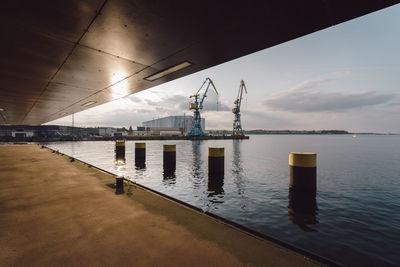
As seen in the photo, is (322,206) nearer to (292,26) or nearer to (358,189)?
(358,189)

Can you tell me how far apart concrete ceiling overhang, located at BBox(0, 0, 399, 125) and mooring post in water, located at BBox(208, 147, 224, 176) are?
8.48 metres

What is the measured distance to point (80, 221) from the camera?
14.4 feet

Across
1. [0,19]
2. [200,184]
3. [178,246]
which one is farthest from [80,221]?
[200,184]

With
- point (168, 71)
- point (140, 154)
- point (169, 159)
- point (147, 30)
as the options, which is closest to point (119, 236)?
point (147, 30)

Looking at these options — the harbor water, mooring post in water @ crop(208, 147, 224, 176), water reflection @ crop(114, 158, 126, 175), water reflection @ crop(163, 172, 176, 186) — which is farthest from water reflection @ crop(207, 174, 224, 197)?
water reflection @ crop(114, 158, 126, 175)

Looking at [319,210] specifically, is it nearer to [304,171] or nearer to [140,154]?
[304,171]

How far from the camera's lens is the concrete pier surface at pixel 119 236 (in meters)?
3.03

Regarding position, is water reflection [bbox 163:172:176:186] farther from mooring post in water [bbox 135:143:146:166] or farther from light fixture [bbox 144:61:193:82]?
light fixture [bbox 144:61:193:82]

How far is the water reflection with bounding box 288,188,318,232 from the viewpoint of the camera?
302 inches

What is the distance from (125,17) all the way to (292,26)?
13.2 feet

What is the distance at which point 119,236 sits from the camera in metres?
3.73

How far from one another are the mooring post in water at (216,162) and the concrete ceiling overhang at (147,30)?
27.8 ft

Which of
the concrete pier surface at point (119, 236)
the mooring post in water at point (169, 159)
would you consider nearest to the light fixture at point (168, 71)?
the concrete pier surface at point (119, 236)

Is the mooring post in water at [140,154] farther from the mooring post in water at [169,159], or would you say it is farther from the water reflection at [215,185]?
the water reflection at [215,185]
